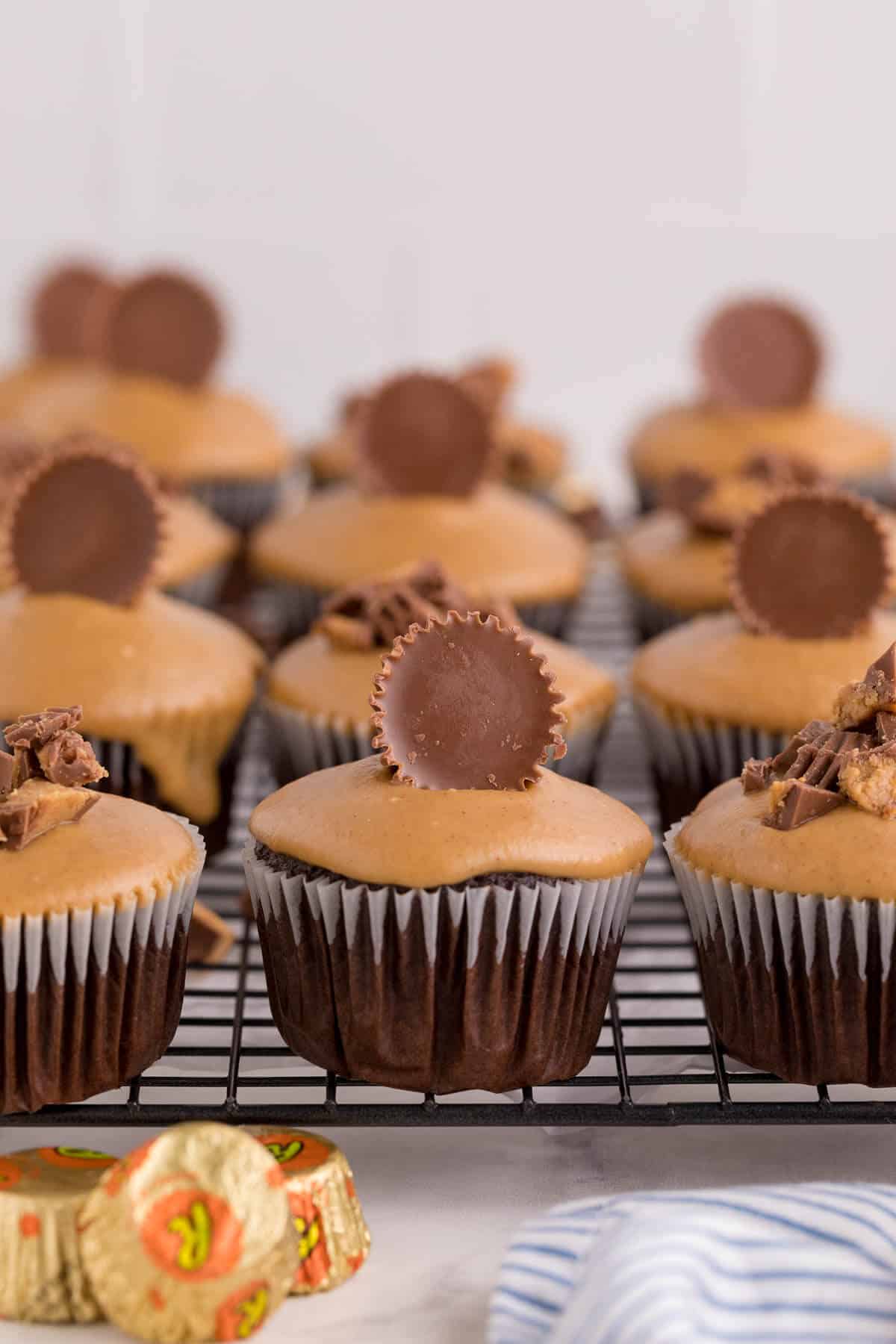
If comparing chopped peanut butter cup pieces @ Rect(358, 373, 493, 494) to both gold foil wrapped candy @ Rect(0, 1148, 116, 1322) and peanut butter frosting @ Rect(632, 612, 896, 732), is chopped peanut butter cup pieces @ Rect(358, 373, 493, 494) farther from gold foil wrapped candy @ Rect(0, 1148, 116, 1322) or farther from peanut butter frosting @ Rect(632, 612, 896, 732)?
gold foil wrapped candy @ Rect(0, 1148, 116, 1322)

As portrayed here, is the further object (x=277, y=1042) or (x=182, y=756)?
(x=182, y=756)

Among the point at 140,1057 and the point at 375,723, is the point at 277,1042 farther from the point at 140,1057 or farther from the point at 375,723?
the point at 375,723

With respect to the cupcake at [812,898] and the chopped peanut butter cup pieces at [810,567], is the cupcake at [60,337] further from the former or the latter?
the cupcake at [812,898]

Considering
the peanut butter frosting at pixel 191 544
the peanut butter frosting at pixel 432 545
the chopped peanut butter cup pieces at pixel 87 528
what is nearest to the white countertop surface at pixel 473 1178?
the chopped peanut butter cup pieces at pixel 87 528

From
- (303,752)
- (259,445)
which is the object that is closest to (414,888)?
(303,752)

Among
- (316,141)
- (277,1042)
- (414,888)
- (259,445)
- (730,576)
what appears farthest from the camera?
(316,141)

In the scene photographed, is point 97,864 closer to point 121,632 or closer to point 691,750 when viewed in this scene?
point 121,632

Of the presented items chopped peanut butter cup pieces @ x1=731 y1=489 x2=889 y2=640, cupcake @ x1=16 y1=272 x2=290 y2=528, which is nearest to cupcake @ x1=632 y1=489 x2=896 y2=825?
chopped peanut butter cup pieces @ x1=731 y1=489 x2=889 y2=640
